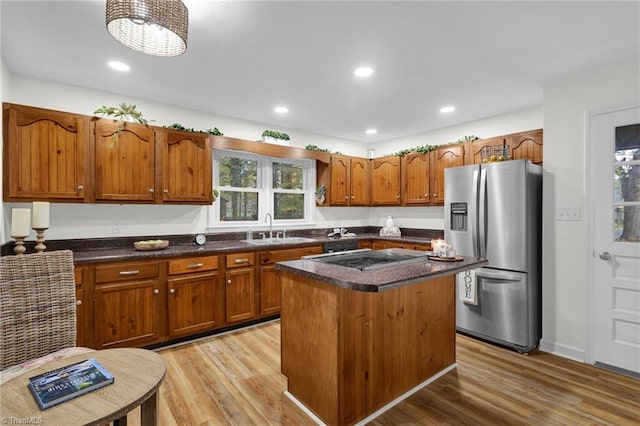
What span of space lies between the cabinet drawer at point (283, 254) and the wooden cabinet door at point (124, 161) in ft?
4.52

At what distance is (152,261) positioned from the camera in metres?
2.96

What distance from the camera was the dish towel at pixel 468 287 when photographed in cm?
320

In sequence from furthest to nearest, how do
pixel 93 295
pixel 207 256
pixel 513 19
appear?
pixel 207 256 < pixel 93 295 < pixel 513 19

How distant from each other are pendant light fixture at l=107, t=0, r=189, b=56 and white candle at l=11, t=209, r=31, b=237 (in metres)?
1.45

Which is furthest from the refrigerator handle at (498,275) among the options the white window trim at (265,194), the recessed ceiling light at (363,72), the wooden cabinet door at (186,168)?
the wooden cabinet door at (186,168)

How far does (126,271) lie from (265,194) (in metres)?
2.11

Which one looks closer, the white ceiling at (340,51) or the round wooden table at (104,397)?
the round wooden table at (104,397)

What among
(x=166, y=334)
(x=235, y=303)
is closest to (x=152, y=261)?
(x=166, y=334)

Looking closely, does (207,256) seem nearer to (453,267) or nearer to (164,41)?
(164,41)

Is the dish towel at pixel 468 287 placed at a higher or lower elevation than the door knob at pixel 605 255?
lower

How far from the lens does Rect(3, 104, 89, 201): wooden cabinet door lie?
8.40ft

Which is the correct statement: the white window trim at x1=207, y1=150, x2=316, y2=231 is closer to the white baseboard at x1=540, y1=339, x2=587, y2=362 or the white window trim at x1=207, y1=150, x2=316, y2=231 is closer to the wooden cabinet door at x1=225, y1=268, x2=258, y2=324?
the wooden cabinet door at x1=225, y1=268, x2=258, y2=324

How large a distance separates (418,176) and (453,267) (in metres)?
2.72

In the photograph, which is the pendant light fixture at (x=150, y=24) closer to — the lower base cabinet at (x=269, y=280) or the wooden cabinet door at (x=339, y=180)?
the lower base cabinet at (x=269, y=280)
